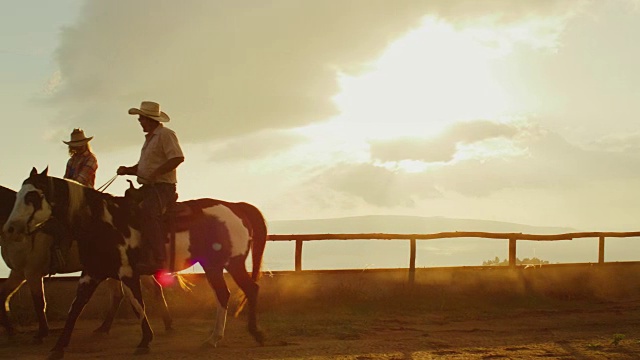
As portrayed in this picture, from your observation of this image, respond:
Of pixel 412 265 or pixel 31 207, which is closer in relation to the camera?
pixel 31 207

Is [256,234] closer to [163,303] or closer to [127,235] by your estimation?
[163,303]

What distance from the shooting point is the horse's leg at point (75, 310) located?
9.11 metres

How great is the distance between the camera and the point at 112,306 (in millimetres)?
11430

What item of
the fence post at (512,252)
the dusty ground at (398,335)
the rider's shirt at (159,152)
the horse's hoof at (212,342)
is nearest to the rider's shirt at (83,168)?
the rider's shirt at (159,152)

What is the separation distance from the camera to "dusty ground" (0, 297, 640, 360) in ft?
31.9

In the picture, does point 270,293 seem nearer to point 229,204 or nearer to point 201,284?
point 201,284

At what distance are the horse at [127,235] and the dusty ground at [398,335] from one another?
603 millimetres

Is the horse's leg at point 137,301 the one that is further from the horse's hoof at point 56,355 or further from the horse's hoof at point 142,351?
the horse's hoof at point 56,355

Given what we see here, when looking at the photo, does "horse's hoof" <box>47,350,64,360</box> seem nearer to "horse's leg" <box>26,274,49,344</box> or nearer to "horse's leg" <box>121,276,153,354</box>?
"horse's leg" <box>121,276,153,354</box>

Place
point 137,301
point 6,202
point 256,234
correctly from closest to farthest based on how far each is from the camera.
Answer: point 137,301
point 6,202
point 256,234

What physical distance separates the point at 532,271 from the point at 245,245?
8310 mm

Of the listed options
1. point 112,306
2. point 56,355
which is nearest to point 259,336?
point 112,306

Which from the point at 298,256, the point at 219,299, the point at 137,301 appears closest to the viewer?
the point at 137,301

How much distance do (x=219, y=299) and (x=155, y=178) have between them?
1887 mm
